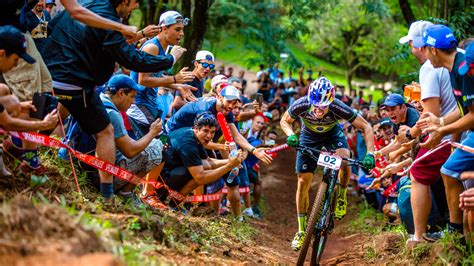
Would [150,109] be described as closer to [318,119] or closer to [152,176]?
[152,176]

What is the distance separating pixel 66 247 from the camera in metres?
4.55

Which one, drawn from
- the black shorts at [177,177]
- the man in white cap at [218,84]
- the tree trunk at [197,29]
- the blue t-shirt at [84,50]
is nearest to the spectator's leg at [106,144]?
the blue t-shirt at [84,50]

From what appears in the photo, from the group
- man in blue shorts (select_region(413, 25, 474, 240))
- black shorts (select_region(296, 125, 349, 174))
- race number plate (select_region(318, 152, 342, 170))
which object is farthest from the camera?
black shorts (select_region(296, 125, 349, 174))

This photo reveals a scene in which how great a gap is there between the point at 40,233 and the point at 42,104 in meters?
2.09

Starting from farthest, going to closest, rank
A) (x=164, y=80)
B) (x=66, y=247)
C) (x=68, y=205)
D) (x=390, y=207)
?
(x=390, y=207)
(x=164, y=80)
(x=68, y=205)
(x=66, y=247)

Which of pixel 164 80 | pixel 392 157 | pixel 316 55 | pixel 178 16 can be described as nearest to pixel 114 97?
pixel 164 80

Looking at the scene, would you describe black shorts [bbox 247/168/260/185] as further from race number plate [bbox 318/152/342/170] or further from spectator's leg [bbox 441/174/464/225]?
spectator's leg [bbox 441/174/464/225]

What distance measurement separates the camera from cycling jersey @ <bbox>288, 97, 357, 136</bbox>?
9977 mm

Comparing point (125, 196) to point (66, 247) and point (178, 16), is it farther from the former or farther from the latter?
point (66, 247)

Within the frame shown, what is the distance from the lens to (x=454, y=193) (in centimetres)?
735

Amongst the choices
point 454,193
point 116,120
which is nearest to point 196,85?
point 116,120

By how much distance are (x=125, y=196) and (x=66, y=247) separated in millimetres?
3851

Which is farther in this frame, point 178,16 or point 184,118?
point 184,118

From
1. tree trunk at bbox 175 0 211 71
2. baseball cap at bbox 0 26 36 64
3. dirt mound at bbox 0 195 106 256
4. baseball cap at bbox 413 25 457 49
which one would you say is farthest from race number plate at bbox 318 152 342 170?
tree trunk at bbox 175 0 211 71
